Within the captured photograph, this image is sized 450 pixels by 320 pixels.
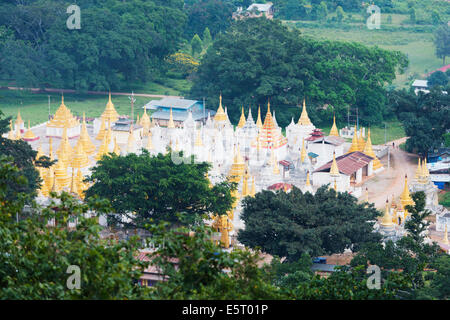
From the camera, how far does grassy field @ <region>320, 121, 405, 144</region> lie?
74.4 m

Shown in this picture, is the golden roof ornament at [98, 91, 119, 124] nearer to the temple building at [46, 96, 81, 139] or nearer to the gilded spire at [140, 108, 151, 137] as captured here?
the temple building at [46, 96, 81, 139]

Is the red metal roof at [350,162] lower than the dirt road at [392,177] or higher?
higher

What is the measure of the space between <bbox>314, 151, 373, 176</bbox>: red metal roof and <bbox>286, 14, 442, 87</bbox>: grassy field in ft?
125

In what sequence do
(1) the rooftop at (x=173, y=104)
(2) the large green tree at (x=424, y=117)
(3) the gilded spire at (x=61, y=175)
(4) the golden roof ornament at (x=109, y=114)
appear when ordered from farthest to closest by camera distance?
(1) the rooftop at (x=173, y=104), (4) the golden roof ornament at (x=109, y=114), (2) the large green tree at (x=424, y=117), (3) the gilded spire at (x=61, y=175)

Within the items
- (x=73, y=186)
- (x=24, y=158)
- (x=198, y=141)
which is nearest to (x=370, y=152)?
(x=198, y=141)

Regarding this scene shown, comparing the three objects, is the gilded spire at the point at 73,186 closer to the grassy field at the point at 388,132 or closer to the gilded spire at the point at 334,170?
the gilded spire at the point at 334,170

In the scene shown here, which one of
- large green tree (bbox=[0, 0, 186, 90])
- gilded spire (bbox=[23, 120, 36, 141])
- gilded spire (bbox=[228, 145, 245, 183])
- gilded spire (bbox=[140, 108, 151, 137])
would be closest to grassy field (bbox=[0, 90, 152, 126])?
large green tree (bbox=[0, 0, 186, 90])

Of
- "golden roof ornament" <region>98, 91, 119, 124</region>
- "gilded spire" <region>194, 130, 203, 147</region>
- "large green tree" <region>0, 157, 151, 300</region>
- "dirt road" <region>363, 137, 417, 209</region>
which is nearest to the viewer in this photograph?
"large green tree" <region>0, 157, 151, 300</region>

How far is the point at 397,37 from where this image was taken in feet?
363

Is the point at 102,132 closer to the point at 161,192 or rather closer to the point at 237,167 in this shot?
the point at 237,167

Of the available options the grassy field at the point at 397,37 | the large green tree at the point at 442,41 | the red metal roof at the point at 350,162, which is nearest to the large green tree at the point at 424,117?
the red metal roof at the point at 350,162

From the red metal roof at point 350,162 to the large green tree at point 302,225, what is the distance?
13.7 metres

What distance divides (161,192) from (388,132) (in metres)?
34.9

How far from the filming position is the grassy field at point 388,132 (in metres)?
74.4
